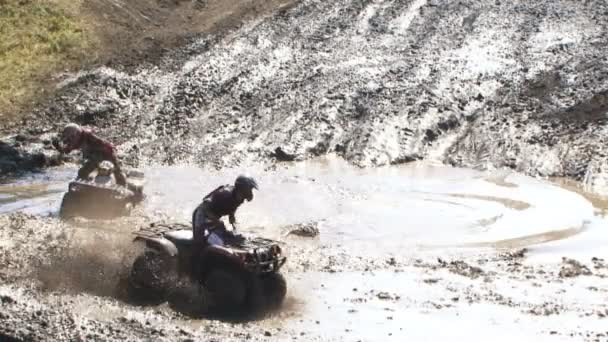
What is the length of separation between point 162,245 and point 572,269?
21.0ft

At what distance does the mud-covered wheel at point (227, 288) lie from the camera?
997 cm

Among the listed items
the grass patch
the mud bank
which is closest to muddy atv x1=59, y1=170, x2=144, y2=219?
the mud bank

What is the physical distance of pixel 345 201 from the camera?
55.6ft

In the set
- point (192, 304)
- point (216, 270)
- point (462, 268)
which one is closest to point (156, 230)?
point (192, 304)

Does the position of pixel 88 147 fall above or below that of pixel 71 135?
below

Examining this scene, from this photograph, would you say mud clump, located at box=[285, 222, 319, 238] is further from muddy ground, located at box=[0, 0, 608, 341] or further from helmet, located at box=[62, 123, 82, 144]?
helmet, located at box=[62, 123, 82, 144]

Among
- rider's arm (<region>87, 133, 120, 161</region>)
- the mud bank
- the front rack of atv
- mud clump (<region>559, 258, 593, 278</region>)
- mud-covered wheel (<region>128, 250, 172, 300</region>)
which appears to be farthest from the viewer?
the mud bank

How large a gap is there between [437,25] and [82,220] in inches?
614

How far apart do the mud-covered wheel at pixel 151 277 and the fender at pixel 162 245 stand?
8cm

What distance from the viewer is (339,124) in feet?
71.2

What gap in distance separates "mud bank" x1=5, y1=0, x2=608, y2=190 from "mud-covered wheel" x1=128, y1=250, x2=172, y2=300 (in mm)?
9584

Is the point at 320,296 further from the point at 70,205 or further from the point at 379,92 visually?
the point at 379,92

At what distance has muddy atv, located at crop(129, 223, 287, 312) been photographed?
9969mm

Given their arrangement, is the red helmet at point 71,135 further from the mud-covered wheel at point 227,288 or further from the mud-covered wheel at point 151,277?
the mud-covered wheel at point 227,288
